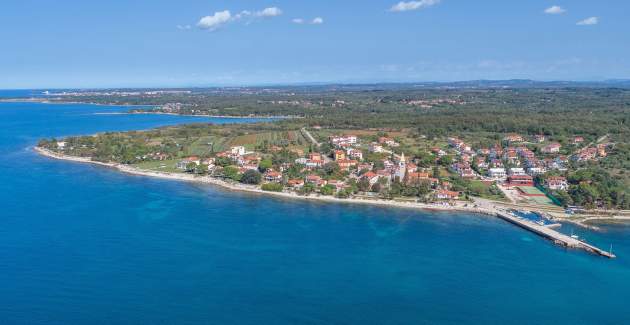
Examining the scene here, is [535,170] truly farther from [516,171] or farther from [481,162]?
[481,162]

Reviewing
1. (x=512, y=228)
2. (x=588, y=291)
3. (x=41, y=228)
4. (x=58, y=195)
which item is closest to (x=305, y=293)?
(x=588, y=291)

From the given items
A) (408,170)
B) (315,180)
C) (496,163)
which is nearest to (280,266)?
(315,180)

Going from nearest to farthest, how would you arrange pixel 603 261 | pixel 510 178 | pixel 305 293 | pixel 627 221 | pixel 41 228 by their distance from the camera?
1. pixel 305 293
2. pixel 603 261
3. pixel 41 228
4. pixel 627 221
5. pixel 510 178

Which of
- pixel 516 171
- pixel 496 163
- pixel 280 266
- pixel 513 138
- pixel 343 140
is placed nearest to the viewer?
pixel 280 266

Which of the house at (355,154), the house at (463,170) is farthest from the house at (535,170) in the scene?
the house at (355,154)

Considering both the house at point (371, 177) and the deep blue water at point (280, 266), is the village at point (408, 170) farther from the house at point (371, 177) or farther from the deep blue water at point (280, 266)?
the deep blue water at point (280, 266)

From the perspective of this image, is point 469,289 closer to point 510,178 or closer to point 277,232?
Answer: point 277,232
